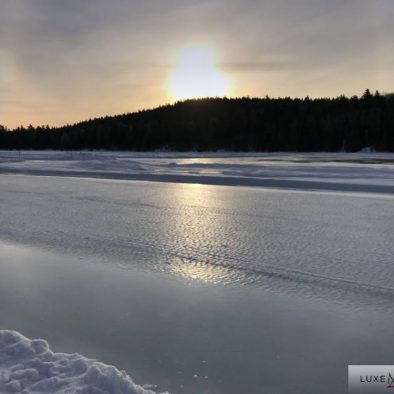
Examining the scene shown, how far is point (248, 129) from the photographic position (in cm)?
9469

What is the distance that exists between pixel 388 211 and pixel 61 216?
7.60m

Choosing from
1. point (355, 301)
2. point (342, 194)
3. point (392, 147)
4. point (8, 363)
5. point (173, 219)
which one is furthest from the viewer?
point (392, 147)

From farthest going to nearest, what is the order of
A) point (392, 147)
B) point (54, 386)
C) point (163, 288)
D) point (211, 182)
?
point (392, 147) < point (211, 182) < point (163, 288) < point (54, 386)

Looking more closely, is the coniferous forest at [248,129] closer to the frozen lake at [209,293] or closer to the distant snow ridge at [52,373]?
the frozen lake at [209,293]

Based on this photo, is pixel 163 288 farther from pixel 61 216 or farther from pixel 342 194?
pixel 342 194

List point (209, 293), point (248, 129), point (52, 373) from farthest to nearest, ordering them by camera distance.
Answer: point (248, 129) < point (209, 293) < point (52, 373)

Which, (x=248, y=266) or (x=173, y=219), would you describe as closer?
(x=248, y=266)

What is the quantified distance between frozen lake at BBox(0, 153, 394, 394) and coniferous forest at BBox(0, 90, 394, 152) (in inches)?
2710

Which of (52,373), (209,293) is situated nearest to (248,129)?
(209,293)

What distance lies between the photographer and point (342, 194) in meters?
13.8

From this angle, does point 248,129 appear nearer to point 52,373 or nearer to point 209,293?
point 209,293

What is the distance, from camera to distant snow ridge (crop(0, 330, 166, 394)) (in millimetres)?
2754

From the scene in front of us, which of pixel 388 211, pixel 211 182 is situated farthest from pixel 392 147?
pixel 388 211

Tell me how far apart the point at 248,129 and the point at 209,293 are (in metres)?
92.2
